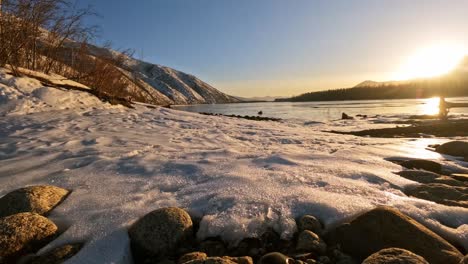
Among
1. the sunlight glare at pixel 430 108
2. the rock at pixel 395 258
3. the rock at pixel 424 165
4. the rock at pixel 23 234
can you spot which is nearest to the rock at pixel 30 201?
the rock at pixel 23 234

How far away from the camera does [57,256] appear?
1.95m

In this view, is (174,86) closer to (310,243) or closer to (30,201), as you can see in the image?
(30,201)

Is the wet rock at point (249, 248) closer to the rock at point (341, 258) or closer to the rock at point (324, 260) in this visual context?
the rock at point (324, 260)

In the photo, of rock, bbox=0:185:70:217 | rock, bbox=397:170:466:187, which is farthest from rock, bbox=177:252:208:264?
rock, bbox=397:170:466:187

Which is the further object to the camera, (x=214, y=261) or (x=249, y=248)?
(x=249, y=248)

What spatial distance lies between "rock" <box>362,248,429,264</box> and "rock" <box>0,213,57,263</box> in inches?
82.0

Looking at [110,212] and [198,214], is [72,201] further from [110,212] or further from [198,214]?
[198,214]

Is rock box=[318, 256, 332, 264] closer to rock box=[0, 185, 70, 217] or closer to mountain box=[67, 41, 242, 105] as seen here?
rock box=[0, 185, 70, 217]

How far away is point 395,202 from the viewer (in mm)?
2584

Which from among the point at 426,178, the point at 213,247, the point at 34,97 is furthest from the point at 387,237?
the point at 34,97

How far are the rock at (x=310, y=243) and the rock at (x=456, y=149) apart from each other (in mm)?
4671

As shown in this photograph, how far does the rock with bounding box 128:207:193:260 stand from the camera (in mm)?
2105

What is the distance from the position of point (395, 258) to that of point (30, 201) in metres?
2.63

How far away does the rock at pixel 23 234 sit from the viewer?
1975 mm
